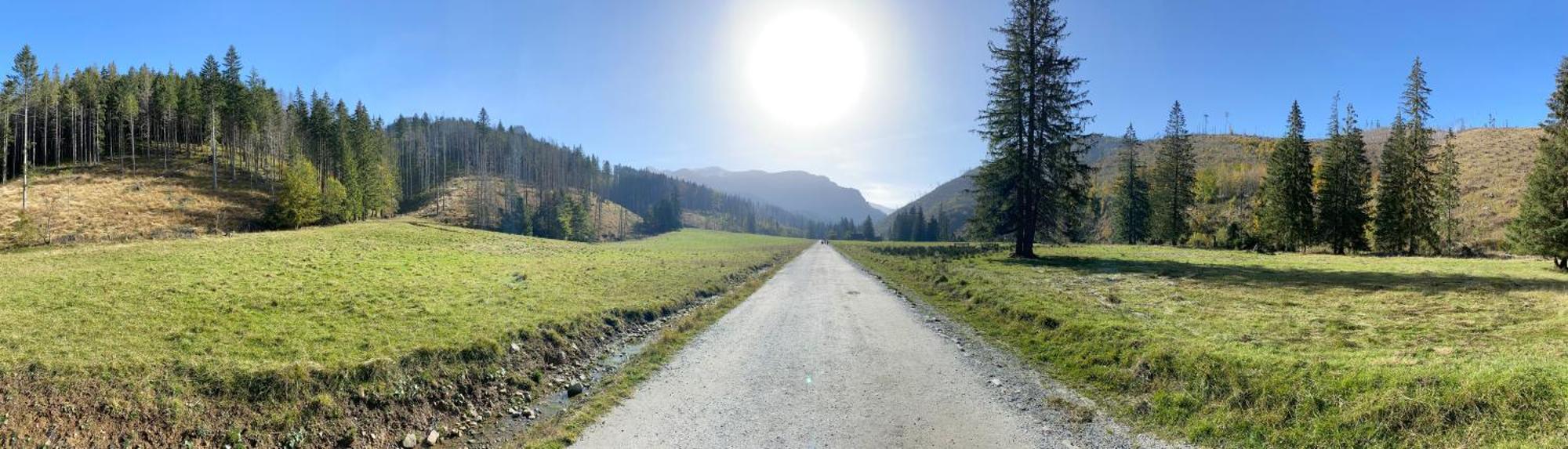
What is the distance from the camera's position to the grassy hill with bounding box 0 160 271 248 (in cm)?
4408

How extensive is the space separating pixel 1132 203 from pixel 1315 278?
208 feet

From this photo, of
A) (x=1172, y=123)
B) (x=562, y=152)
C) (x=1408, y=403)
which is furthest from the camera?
(x=562, y=152)

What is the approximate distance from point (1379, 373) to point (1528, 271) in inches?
1149

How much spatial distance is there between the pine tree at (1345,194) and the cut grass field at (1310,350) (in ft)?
115

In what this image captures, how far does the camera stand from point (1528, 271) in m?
24.0

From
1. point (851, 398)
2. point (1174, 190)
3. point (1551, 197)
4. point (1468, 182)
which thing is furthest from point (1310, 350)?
point (1468, 182)

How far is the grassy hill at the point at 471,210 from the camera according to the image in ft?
350

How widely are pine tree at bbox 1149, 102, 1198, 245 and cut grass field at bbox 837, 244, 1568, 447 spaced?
50654 mm

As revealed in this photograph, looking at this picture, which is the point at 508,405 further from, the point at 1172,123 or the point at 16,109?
the point at 16,109

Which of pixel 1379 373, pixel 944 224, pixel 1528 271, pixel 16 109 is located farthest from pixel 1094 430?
pixel 944 224

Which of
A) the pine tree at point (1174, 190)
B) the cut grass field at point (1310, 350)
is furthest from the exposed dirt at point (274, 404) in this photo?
the pine tree at point (1174, 190)

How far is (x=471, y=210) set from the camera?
4449 inches

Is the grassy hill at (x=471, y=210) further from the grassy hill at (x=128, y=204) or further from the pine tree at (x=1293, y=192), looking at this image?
the pine tree at (x=1293, y=192)

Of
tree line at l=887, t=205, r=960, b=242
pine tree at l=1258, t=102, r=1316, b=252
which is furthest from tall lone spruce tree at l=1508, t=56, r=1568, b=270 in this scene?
tree line at l=887, t=205, r=960, b=242
